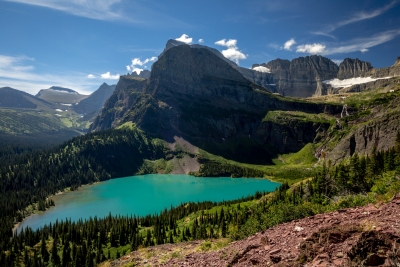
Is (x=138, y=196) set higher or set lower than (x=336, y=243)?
lower

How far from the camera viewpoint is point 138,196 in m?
A: 157

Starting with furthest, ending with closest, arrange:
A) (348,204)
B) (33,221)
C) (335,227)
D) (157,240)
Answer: (33,221), (157,240), (348,204), (335,227)

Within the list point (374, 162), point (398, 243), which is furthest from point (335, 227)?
point (374, 162)

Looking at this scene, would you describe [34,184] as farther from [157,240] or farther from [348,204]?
[348,204]

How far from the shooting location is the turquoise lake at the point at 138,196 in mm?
124519

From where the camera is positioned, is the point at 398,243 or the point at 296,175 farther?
the point at 296,175

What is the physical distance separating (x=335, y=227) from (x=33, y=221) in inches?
5491

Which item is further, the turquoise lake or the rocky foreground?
the turquoise lake

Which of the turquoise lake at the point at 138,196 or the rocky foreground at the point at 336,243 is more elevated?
the rocky foreground at the point at 336,243

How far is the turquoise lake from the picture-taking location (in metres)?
125

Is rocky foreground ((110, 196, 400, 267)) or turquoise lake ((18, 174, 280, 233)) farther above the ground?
rocky foreground ((110, 196, 400, 267))

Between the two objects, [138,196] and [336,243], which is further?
[138,196]

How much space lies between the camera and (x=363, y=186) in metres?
61.9

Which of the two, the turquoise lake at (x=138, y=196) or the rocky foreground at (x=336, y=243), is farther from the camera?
the turquoise lake at (x=138, y=196)
